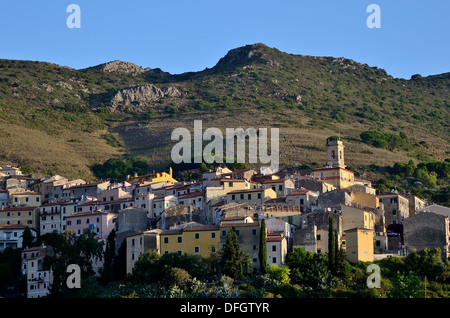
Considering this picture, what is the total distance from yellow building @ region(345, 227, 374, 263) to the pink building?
2539cm

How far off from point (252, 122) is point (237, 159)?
37.6 m

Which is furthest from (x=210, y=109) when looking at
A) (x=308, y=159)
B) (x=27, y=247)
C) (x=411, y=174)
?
(x=27, y=247)

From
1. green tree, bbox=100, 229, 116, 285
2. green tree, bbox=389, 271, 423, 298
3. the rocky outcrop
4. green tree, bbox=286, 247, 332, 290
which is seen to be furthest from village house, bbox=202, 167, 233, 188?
the rocky outcrop

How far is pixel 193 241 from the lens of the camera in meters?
73.9

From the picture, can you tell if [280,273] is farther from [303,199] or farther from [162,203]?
[162,203]

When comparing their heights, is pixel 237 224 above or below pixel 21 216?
below

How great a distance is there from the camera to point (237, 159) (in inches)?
4879

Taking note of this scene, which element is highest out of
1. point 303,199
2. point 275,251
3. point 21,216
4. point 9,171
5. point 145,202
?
point 9,171

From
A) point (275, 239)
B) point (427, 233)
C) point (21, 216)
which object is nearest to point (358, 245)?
point (275, 239)

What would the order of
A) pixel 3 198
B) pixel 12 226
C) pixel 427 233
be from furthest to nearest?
pixel 3 198 < pixel 12 226 < pixel 427 233

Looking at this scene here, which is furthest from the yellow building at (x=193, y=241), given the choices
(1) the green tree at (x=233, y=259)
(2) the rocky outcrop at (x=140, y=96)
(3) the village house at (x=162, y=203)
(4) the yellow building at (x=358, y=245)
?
(2) the rocky outcrop at (x=140, y=96)

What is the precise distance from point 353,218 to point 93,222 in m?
27.0

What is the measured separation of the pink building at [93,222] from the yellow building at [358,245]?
25.4 metres

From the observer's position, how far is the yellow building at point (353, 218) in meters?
76.1
